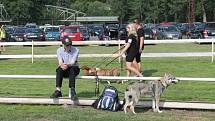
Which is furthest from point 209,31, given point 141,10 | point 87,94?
point 141,10

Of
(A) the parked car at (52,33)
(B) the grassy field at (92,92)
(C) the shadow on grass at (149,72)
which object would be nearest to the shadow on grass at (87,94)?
(B) the grassy field at (92,92)

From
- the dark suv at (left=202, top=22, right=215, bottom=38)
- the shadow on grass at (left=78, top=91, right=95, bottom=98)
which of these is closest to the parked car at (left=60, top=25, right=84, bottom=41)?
the dark suv at (left=202, top=22, right=215, bottom=38)

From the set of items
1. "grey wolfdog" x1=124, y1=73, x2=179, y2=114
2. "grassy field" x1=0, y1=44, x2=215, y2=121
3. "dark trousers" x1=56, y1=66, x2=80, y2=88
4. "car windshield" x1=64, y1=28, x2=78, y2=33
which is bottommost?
"grassy field" x1=0, y1=44, x2=215, y2=121

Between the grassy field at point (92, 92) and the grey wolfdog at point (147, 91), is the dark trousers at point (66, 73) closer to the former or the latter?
the grassy field at point (92, 92)

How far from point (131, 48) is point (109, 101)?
3644 millimetres

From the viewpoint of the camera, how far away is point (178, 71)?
18672 mm

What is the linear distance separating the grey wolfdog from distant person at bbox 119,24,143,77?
3.28m

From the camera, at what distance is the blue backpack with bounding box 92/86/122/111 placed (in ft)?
35.2

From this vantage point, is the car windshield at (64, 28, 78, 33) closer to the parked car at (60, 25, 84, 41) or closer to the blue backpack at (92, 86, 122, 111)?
the parked car at (60, 25, 84, 41)

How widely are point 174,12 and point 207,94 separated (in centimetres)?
9323

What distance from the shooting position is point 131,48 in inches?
557

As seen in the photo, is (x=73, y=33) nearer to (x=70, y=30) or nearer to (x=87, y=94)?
(x=70, y=30)

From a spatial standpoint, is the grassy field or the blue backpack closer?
the grassy field

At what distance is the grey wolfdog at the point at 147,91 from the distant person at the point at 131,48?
3.28 metres
